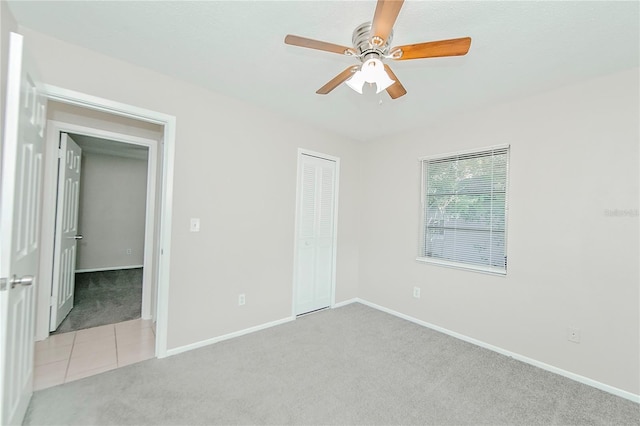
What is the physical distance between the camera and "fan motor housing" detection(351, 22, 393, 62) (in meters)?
1.47

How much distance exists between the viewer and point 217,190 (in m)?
2.73

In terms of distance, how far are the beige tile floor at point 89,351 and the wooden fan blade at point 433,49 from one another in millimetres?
2991

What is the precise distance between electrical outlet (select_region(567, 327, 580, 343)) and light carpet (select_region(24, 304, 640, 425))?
33 cm

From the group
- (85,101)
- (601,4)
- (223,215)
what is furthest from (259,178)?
(601,4)

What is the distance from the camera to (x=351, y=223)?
406 centimetres

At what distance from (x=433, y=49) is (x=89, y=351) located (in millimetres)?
3513

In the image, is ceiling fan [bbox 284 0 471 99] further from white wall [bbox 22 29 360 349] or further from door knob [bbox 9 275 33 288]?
door knob [bbox 9 275 33 288]

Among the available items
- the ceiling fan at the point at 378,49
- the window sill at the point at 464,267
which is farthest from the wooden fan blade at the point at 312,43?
the window sill at the point at 464,267

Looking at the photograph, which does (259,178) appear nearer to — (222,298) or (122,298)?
(222,298)

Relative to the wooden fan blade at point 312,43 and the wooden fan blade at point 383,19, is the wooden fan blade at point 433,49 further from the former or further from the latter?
the wooden fan blade at point 312,43

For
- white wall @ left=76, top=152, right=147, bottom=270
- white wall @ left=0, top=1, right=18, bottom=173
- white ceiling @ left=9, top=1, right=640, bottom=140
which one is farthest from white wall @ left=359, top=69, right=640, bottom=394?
white wall @ left=76, top=152, right=147, bottom=270

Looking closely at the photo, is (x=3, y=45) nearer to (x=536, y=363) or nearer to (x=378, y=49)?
(x=378, y=49)

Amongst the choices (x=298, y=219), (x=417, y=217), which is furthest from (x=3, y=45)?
(x=417, y=217)

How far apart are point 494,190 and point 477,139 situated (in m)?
0.56
